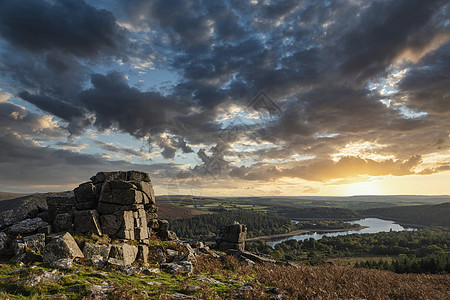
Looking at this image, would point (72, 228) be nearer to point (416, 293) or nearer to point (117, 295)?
point (117, 295)

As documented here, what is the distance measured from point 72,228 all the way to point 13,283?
743cm

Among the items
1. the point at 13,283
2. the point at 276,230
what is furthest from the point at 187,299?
the point at 276,230

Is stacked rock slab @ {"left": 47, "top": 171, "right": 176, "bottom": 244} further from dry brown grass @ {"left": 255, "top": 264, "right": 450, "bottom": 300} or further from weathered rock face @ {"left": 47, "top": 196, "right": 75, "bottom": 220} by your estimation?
dry brown grass @ {"left": 255, "top": 264, "right": 450, "bottom": 300}

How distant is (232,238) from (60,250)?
21389mm

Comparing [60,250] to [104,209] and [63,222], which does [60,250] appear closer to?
[63,222]

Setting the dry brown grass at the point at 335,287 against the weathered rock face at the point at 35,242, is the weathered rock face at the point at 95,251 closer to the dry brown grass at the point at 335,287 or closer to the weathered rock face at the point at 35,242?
the weathered rock face at the point at 35,242

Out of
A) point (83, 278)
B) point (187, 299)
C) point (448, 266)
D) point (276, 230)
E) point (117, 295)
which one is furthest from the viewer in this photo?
point (276, 230)

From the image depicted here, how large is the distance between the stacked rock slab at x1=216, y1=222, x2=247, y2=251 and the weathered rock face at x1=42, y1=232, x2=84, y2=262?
1977 centimetres

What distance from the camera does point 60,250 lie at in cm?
1236

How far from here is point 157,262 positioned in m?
16.8

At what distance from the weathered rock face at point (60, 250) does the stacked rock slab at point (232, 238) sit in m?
19.8

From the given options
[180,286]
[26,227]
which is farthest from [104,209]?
[180,286]

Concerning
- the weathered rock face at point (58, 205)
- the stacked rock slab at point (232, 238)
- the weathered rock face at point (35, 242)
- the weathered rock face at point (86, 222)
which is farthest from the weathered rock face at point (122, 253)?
the stacked rock slab at point (232, 238)

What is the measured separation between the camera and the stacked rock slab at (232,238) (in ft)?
99.0
